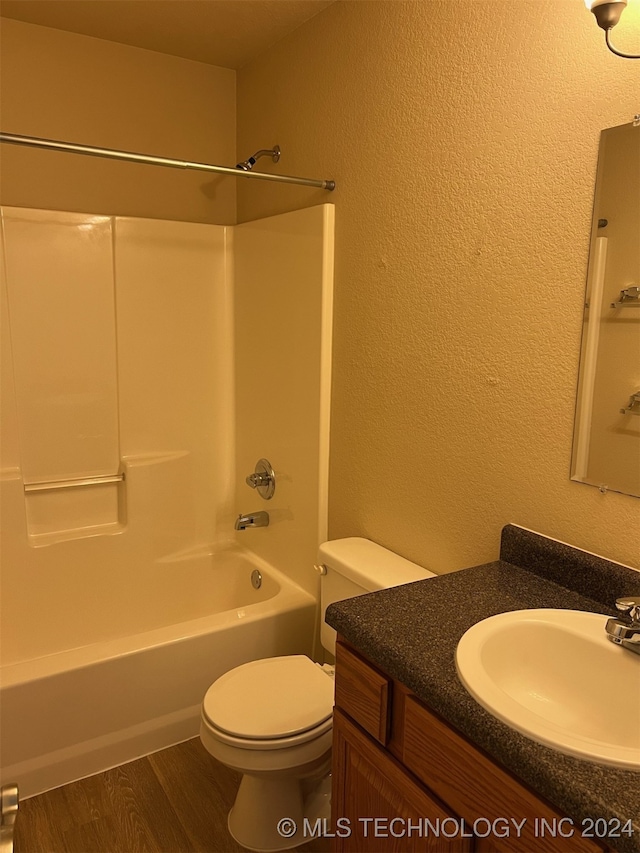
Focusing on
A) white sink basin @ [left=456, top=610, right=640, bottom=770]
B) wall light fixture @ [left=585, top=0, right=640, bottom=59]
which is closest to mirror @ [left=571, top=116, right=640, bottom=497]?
wall light fixture @ [left=585, top=0, right=640, bottom=59]

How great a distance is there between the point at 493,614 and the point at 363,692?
11.6 inches

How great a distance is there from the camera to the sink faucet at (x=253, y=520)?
2.46 m

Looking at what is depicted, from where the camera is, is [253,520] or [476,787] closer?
[476,787]

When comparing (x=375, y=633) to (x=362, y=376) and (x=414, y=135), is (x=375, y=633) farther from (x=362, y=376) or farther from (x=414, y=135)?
(x=414, y=135)

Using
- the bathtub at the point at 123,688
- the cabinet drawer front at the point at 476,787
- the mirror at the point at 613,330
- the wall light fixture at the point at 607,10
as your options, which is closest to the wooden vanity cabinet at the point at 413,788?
the cabinet drawer front at the point at 476,787

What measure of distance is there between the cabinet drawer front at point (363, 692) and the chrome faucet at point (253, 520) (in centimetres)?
122

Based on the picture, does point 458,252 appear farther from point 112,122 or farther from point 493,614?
point 112,122

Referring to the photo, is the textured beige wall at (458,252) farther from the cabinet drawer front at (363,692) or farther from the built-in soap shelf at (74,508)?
the built-in soap shelf at (74,508)

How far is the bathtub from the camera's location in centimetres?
187

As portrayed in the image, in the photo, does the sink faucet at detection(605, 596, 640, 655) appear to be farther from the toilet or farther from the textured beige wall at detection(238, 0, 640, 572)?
the toilet

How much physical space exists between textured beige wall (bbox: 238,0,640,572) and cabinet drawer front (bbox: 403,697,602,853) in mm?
547

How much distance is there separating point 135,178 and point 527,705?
2380 millimetres

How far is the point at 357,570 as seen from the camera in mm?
1802

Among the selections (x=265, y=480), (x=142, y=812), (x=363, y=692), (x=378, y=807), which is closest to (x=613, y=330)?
(x=363, y=692)
